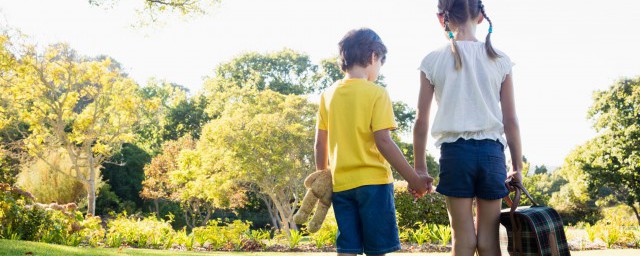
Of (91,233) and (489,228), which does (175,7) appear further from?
(489,228)

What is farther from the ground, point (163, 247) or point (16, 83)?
point (16, 83)

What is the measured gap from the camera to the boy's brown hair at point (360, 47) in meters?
2.83

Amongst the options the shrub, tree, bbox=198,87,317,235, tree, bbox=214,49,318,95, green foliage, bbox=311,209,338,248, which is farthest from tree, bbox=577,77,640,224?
green foliage, bbox=311,209,338,248

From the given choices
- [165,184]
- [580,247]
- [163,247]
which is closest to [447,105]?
[580,247]

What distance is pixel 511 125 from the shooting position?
8.50 feet

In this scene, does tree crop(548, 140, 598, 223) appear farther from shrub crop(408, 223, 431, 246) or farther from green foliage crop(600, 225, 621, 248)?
shrub crop(408, 223, 431, 246)

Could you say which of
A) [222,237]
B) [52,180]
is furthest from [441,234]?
[52,180]

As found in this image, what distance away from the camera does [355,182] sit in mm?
2717

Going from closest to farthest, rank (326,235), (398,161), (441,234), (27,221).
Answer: (398,161) < (27,221) < (441,234) < (326,235)

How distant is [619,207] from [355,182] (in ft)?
86.1

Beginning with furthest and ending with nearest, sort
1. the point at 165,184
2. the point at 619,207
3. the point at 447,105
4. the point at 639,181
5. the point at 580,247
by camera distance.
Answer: the point at 619,207, the point at 639,181, the point at 165,184, the point at 580,247, the point at 447,105

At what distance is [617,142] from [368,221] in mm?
23518

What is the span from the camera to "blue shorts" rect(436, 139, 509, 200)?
242cm

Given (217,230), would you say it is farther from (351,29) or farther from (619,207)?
(619,207)
